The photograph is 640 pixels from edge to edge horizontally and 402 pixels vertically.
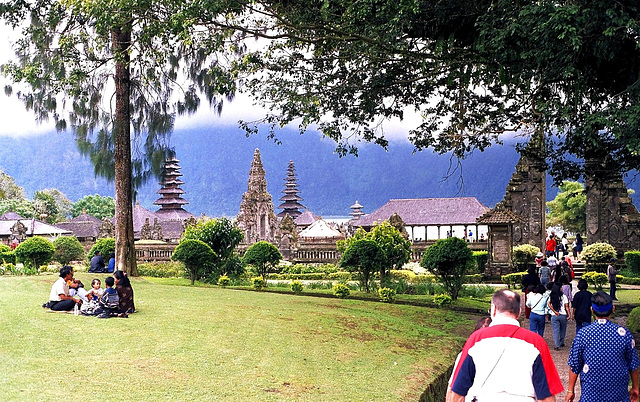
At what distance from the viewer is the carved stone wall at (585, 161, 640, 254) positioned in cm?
3400

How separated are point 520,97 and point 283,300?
718cm

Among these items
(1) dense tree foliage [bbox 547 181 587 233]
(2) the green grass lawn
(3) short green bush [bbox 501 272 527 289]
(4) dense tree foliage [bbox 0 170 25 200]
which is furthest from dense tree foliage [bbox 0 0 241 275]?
(4) dense tree foliage [bbox 0 170 25 200]

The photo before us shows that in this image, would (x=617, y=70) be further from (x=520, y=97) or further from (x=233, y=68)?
(x=233, y=68)

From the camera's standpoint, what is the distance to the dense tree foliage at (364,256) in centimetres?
2005

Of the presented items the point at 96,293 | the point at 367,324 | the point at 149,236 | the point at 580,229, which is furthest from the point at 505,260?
the point at 580,229

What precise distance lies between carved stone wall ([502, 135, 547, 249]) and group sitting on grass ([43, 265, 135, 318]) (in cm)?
2729

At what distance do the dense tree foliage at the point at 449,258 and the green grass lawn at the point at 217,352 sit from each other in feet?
12.6

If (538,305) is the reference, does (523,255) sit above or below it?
above

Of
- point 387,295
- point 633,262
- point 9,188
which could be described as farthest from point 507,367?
point 9,188

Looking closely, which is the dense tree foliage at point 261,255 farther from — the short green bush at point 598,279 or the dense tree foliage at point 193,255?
the short green bush at point 598,279

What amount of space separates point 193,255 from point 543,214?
21437 mm

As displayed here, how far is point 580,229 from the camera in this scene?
7038 centimetres

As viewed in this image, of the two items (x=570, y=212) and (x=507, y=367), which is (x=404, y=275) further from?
(x=570, y=212)

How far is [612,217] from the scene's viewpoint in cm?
3444
